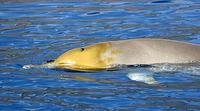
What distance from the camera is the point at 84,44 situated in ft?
35.9

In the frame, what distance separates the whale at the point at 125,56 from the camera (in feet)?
29.2

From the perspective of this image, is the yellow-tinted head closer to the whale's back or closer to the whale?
the whale

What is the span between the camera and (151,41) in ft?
29.9

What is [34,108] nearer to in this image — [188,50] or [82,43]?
[188,50]

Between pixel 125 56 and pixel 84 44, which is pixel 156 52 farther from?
pixel 84 44

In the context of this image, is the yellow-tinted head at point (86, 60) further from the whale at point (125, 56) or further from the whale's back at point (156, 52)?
the whale's back at point (156, 52)

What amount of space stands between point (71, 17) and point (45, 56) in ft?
13.2

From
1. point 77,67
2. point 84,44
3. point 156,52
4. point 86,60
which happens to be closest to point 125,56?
point 156,52

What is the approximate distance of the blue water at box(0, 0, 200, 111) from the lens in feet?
24.3

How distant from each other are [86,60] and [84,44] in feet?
6.69

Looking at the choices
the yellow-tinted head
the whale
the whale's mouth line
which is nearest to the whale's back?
the whale

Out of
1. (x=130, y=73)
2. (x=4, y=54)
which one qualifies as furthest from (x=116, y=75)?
(x=4, y=54)

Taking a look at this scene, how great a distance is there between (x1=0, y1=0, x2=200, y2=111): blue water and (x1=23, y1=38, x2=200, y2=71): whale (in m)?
0.17

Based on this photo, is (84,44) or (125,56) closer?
(125,56)
